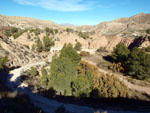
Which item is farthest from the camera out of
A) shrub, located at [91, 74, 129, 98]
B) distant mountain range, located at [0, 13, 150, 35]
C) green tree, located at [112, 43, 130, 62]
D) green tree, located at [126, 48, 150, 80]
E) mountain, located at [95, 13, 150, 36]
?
distant mountain range, located at [0, 13, 150, 35]

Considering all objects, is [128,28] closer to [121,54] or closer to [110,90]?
[121,54]

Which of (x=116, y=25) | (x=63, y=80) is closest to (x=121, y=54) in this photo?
(x=63, y=80)

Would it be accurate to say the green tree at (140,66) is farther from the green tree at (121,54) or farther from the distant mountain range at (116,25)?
the distant mountain range at (116,25)

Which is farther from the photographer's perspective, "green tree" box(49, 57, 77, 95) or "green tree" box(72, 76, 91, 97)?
"green tree" box(49, 57, 77, 95)

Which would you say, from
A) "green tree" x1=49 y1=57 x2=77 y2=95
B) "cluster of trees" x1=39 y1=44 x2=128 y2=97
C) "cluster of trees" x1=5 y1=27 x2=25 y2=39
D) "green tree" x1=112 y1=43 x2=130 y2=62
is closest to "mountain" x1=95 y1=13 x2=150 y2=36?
"green tree" x1=112 y1=43 x2=130 y2=62

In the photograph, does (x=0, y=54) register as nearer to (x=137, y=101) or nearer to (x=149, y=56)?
(x=137, y=101)

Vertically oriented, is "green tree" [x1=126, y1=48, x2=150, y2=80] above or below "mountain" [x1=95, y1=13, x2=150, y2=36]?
below

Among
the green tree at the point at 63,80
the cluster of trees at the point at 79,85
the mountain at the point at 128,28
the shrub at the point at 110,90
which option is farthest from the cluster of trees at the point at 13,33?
the mountain at the point at 128,28

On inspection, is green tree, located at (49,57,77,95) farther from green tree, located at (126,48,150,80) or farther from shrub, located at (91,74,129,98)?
green tree, located at (126,48,150,80)

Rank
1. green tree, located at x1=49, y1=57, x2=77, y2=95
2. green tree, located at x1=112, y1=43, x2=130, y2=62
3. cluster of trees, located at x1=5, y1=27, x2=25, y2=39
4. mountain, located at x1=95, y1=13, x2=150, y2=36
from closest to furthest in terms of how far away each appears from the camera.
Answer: green tree, located at x1=49, y1=57, x2=77, y2=95 → green tree, located at x1=112, y1=43, x2=130, y2=62 → cluster of trees, located at x1=5, y1=27, x2=25, y2=39 → mountain, located at x1=95, y1=13, x2=150, y2=36

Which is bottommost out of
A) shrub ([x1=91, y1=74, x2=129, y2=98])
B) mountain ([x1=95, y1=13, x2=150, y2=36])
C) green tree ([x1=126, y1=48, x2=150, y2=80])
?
shrub ([x1=91, y1=74, x2=129, y2=98])

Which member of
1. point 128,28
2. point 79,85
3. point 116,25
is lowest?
point 79,85

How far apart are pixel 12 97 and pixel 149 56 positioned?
1198 inches

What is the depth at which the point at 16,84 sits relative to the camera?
72.2ft
